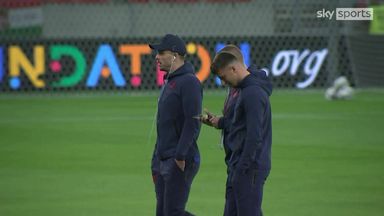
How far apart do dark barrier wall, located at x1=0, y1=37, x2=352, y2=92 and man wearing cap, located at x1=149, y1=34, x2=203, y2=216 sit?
40.3ft

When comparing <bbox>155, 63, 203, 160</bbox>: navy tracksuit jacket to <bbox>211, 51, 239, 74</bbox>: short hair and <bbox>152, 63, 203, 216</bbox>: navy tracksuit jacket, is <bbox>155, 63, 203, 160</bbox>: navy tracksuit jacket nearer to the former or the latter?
<bbox>152, 63, 203, 216</bbox>: navy tracksuit jacket

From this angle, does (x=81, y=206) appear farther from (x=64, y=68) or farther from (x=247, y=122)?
(x=64, y=68)

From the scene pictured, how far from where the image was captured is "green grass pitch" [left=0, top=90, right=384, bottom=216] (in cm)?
973

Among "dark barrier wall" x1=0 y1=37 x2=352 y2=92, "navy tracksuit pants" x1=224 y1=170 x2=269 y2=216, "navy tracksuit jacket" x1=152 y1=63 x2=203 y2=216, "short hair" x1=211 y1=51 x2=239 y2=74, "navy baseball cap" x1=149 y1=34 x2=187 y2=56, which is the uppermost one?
"dark barrier wall" x1=0 y1=37 x2=352 y2=92

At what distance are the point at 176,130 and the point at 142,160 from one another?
4866 mm

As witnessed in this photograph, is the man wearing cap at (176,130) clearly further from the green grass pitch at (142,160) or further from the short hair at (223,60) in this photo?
the green grass pitch at (142,160)

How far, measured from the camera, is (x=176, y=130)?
7676 millimetres

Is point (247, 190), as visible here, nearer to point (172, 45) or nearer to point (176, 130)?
point (176, 130)

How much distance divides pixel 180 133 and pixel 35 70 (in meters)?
12.6

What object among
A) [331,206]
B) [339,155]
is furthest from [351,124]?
[331,206]

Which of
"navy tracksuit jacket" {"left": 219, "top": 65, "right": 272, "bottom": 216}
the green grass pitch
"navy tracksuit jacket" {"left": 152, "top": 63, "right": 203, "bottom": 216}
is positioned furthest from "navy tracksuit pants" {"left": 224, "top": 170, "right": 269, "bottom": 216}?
the green grass pitch

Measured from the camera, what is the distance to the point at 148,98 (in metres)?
20.2

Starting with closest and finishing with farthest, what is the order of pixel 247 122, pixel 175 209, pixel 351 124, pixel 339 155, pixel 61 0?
pixel 247 122
pixel 175 209
pixel 339 155
pixel 351 124
pixel 61 0

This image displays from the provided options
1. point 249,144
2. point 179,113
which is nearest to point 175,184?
point 179,113
